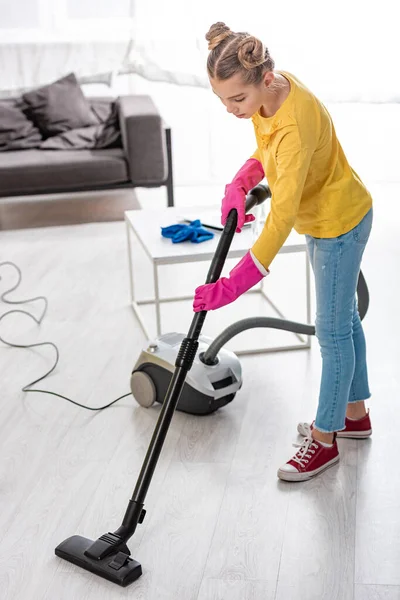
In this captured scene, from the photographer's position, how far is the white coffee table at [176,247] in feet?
9.93

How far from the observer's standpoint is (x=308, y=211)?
7.15 ft

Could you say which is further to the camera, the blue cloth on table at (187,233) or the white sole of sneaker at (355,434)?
the blue cloth on table at (187,233)

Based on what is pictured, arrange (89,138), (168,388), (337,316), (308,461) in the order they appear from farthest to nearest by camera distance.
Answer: (89,138) → (308,461) → (337,316) → (168,388)

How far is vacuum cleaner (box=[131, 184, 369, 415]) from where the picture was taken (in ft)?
8.66

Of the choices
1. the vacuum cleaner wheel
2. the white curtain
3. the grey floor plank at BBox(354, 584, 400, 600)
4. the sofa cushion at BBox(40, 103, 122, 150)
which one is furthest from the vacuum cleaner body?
the white curtain

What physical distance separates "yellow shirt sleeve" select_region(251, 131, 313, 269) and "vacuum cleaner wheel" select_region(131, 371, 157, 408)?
0.85m

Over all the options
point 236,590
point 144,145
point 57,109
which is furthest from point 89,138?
point 236,590

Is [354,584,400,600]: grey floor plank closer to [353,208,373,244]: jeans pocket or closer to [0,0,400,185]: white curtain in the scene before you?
[353,208,373,244]: jeans pocket

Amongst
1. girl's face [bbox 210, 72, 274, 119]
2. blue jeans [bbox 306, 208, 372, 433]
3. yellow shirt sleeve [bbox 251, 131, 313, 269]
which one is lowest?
blue jeans [bbox 306, 208, 372, 433]

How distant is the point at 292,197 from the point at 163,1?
4110 millimetres

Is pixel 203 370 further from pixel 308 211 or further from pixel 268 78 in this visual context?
pixel 268 78

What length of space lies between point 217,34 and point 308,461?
1110 mm

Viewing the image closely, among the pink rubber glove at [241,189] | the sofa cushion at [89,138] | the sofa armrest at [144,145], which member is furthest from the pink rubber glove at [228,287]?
the sofa cushion at [89,138]

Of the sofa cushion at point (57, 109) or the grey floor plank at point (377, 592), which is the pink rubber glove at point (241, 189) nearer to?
the grey floor plank at point (377, 592)
